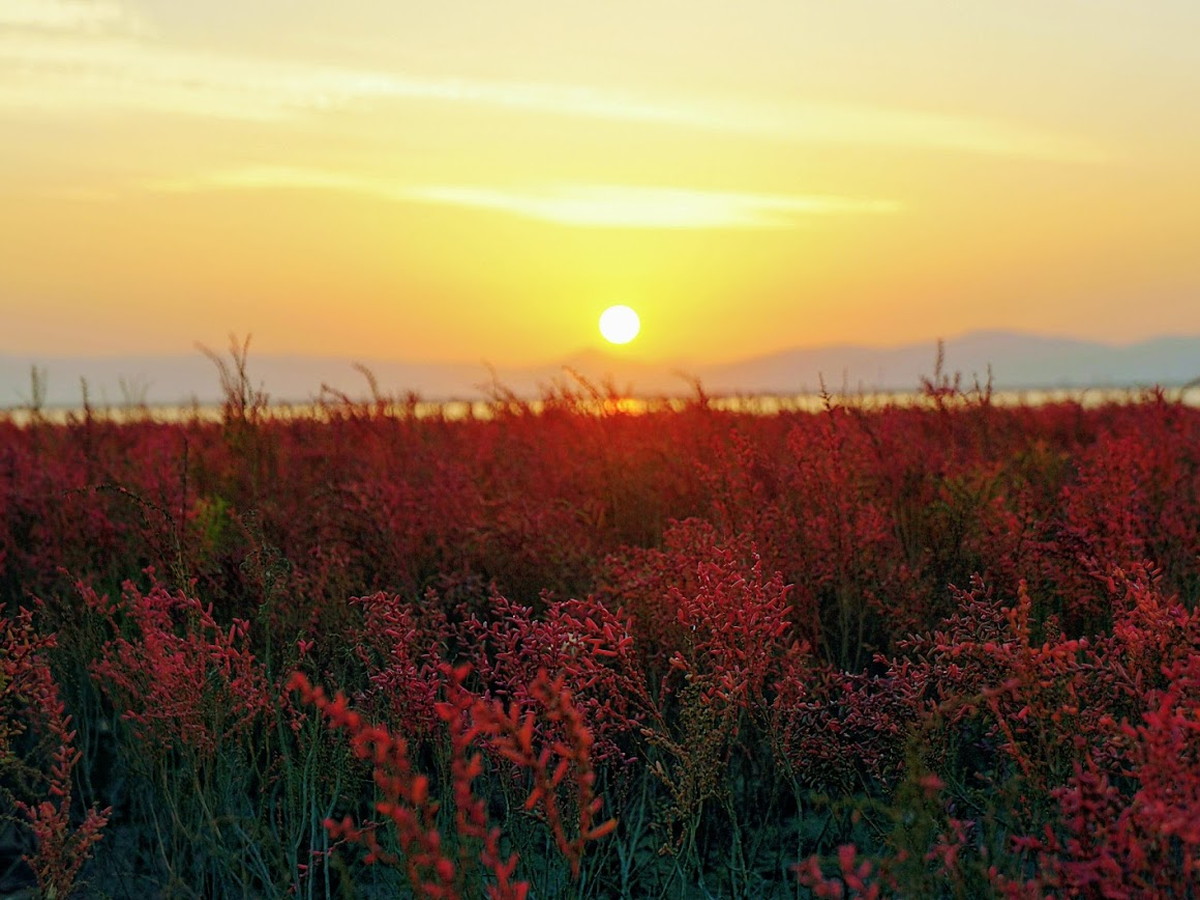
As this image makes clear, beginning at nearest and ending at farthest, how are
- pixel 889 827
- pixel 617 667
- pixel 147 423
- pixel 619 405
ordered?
pixel 889 827, pixel 617 667, pixel 619 405, pixel 147 423

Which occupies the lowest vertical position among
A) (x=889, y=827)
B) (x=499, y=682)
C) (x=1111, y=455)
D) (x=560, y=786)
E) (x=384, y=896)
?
(x=384, y=896)

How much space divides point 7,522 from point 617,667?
12.0ft

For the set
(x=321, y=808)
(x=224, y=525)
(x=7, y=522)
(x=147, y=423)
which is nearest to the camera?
(x=321, y=808)

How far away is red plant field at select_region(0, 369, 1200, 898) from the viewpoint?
246cm

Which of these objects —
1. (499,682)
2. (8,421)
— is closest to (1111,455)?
(499,682)

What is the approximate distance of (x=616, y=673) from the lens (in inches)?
154

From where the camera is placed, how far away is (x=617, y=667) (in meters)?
4.50

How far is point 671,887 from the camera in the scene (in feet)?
11.9

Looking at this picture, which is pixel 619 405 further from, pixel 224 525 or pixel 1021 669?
pixel 1021 669

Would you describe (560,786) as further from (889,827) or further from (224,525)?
(224,525)

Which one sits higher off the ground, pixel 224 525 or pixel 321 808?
pixel 224 525

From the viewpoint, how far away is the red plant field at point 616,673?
2459mm

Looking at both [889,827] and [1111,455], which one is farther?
A: [1111,455]

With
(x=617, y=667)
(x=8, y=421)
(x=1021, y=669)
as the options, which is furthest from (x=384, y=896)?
(x=8, y=421)
